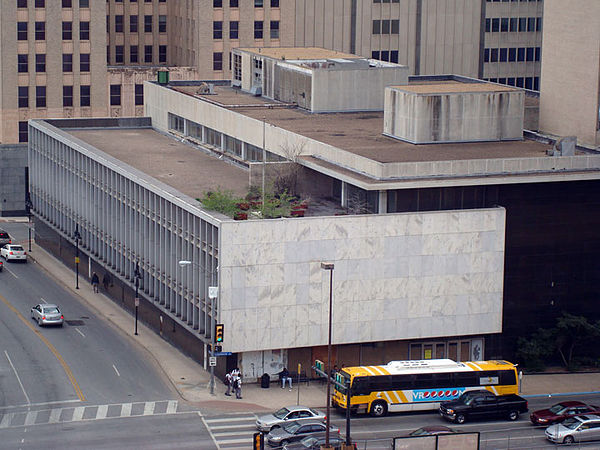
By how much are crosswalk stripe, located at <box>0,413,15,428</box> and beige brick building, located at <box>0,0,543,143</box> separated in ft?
218

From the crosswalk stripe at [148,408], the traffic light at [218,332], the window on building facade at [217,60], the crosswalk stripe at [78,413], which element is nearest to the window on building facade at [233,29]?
the window on building facade at [217,60]

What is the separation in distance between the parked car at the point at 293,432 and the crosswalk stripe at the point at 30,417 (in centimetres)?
1367

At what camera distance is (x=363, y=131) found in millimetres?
101500

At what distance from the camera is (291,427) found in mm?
73375

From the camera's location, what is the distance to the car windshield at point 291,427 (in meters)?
72.9

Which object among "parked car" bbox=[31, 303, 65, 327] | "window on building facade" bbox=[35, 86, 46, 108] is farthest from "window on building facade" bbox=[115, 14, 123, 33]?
"parked car" bbox=[31, 303, 65, 327]

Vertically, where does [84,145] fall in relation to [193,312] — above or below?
above

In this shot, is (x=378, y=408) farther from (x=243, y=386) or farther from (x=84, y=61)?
(x=84, y=61)

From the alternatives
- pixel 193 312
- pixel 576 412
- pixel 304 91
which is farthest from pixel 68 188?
pixel 576 412

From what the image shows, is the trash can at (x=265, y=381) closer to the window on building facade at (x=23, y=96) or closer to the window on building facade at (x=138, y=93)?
the window on building facade at (x=23, y=96)

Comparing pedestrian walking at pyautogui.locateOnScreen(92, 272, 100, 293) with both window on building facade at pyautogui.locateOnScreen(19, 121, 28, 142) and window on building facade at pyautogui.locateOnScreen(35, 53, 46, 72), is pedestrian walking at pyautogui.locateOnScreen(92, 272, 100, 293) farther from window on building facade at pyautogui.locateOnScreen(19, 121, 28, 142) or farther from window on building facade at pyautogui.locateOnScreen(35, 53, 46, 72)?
window on building facade at pyautogui.locateOnScreen(35, 53, 46, 72)

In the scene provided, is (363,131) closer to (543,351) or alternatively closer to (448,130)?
(448,130)

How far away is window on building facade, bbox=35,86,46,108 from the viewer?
14088 cm

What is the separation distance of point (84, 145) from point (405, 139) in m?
28.8
